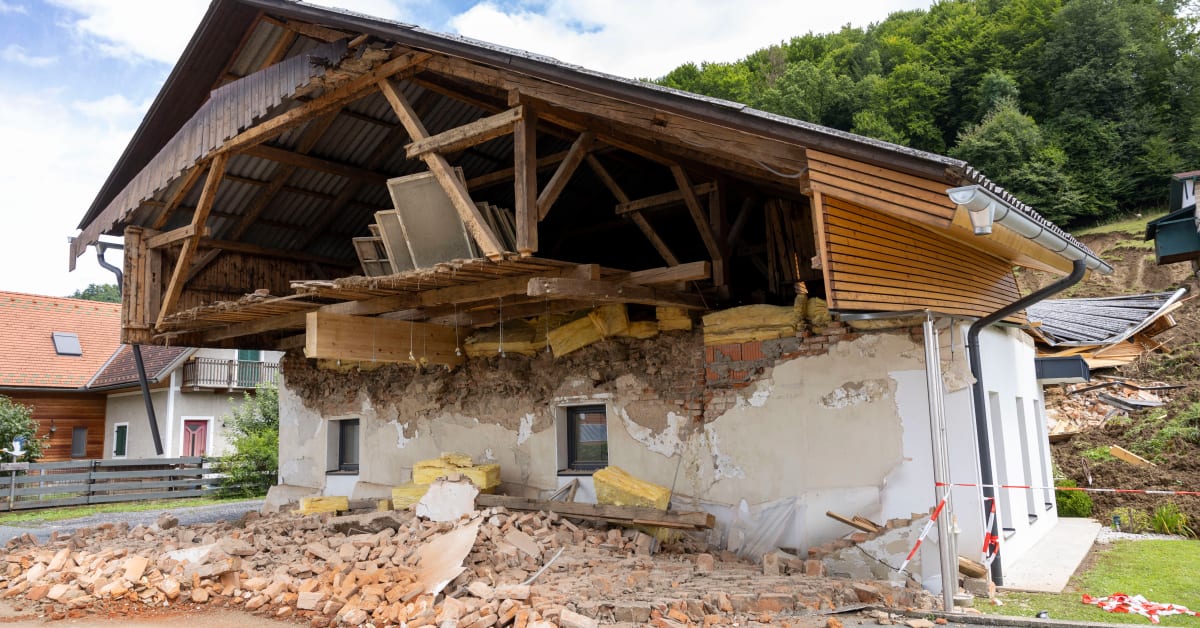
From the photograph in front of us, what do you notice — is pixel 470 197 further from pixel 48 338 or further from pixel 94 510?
pixel 48 338

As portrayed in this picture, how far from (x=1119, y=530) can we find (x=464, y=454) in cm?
1063

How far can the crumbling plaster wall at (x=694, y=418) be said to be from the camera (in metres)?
8.33

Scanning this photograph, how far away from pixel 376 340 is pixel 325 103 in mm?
3213

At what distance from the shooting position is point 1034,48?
133 ft

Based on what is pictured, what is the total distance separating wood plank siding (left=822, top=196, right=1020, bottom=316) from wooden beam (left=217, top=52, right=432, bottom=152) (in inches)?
206

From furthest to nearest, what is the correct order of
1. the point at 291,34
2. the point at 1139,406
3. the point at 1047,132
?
the point at 1047,132
the point at 1139,406
the point at 291,34

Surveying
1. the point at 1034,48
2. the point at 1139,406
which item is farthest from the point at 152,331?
the point at 1034,48

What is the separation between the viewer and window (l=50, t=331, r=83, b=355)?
90.0 feet

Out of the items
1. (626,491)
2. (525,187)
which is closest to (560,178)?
(525,187)

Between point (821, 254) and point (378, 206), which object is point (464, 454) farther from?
point (821, 254)

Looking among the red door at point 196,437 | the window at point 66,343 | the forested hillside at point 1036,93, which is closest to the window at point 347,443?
the red door at point 196,437

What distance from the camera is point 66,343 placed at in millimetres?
27781

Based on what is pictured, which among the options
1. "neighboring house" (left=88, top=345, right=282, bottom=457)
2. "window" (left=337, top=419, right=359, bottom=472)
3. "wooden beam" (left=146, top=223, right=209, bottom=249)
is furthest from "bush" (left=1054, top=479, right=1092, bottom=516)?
"neighboring house" (left=88, top=345, right=282, bottom=457)

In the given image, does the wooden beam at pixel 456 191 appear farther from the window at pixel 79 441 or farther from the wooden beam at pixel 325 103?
the window at pixel 79 441
